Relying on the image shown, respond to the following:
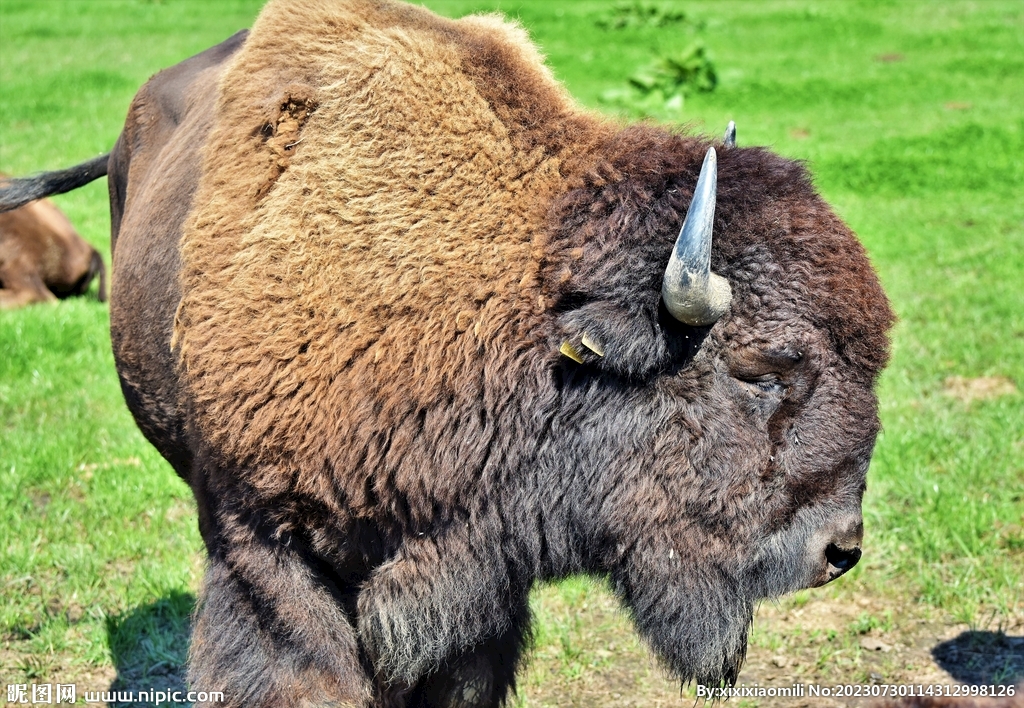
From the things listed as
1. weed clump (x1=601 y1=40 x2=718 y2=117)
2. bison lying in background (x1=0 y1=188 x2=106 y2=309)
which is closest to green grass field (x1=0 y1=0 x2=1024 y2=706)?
weed clump (x1=601 y1=40 x2=718 y2=117)

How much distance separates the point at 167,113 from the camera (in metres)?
3.93

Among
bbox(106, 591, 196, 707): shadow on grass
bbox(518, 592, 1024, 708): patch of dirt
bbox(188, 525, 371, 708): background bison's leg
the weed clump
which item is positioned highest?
bbox(188, 525, 371, 708): background bison's leg

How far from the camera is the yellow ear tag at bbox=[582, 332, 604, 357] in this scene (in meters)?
2.37

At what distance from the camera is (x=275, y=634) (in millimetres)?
2637

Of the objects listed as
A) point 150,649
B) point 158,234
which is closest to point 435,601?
point 158,234

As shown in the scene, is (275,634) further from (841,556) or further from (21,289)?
(21,289)

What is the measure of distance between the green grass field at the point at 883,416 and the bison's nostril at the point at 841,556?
1.45 m

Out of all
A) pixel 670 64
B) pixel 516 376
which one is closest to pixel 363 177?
pixel 516 376

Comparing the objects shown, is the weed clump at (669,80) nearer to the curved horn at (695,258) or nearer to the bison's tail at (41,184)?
the bison's tail at (41,184)

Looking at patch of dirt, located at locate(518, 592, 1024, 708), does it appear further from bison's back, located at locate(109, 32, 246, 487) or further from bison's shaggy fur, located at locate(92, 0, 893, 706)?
bison's back, located at locate(109, 32, 246, 487)

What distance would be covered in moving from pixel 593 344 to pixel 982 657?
2.49 m

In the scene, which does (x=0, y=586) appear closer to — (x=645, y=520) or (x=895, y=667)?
(x=645, y=520)

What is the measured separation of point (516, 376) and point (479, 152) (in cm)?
59

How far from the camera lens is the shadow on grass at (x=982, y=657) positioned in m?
3.73
